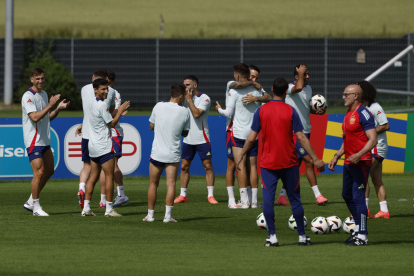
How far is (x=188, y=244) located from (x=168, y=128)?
2190mm

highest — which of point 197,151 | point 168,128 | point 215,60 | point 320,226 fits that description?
point 215,60

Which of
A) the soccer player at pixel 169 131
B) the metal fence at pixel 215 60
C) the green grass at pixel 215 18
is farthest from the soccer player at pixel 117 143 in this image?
the green grass at pixel 215 18

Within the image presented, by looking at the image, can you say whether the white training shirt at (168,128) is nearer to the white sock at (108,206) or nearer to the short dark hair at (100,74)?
the white sock at (108,206)

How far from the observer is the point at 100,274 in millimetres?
6324

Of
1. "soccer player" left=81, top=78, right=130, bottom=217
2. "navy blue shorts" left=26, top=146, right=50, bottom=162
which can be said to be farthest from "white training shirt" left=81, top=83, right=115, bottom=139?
"navy blue shorts" left=26, top=146, right=50, bottom=162

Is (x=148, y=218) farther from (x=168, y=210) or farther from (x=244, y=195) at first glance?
(x=244, y=195)

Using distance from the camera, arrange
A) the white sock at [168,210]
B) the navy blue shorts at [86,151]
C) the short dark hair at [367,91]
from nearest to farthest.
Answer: the short dark hair at [367,91] → the white sock at [168,210] → the navy blue shorts at [86,151]

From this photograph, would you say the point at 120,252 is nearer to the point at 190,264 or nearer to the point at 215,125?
the point at 190,264

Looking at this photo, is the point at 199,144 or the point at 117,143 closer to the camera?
the point at 117,143

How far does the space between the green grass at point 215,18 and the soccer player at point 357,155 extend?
1128 inches

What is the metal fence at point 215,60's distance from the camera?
98.5ft

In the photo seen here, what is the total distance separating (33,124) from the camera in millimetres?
10492

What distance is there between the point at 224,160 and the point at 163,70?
14.9 m

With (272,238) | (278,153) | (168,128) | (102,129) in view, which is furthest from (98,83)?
(272,238)
